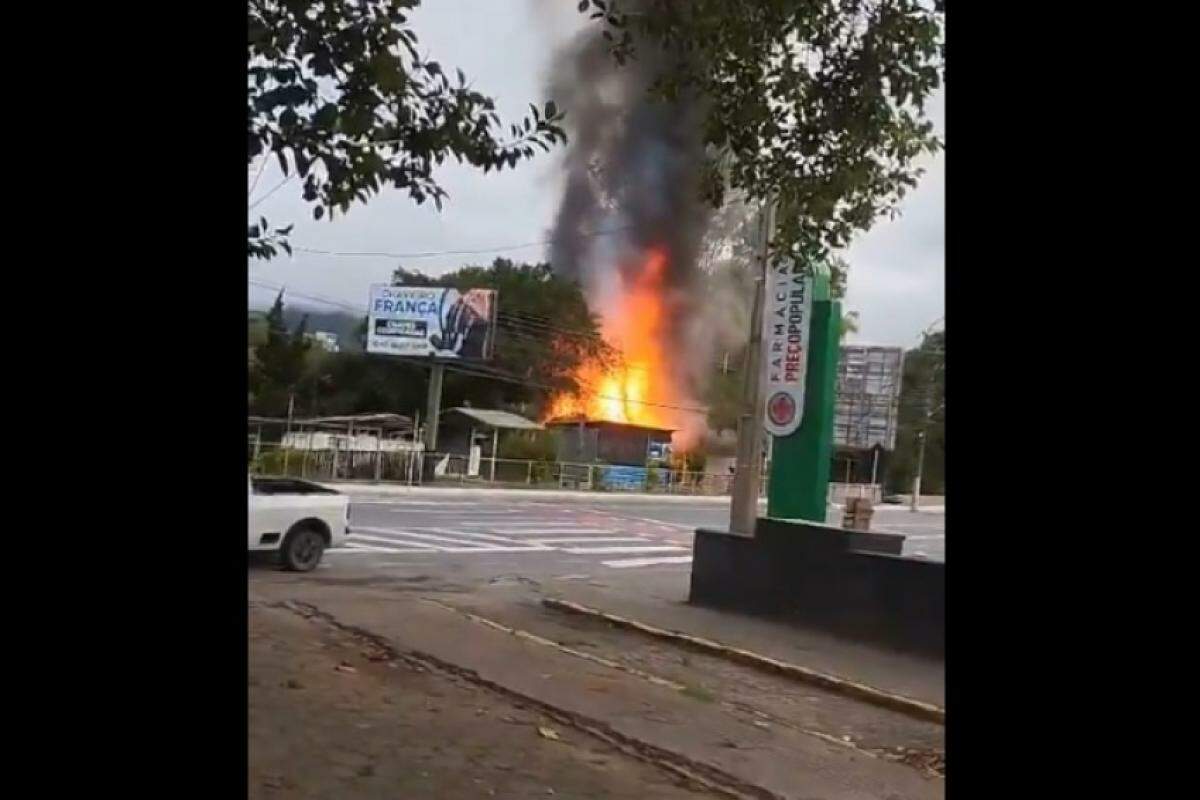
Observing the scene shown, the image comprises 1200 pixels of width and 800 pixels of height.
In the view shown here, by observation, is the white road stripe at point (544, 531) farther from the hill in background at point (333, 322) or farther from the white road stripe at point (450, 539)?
the hill in background at point (333, 322)

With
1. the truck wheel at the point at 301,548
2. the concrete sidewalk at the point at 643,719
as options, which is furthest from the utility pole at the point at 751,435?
the truck wheel at the point at 301,548

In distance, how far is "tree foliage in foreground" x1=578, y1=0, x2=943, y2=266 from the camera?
3.78 metres

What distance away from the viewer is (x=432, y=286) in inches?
295

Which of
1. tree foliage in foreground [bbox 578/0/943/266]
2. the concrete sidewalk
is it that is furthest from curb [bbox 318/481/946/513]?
tree foliage in foreground [bbox 578/0/943/266]

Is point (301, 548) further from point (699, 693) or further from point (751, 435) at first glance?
point (699, 693)

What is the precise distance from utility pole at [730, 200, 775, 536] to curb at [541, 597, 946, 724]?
1024 mm

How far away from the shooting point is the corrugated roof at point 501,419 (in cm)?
830

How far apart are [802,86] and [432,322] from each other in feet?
13.8

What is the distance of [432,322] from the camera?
304 inches

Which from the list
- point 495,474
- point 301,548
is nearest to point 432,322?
point 301,548
